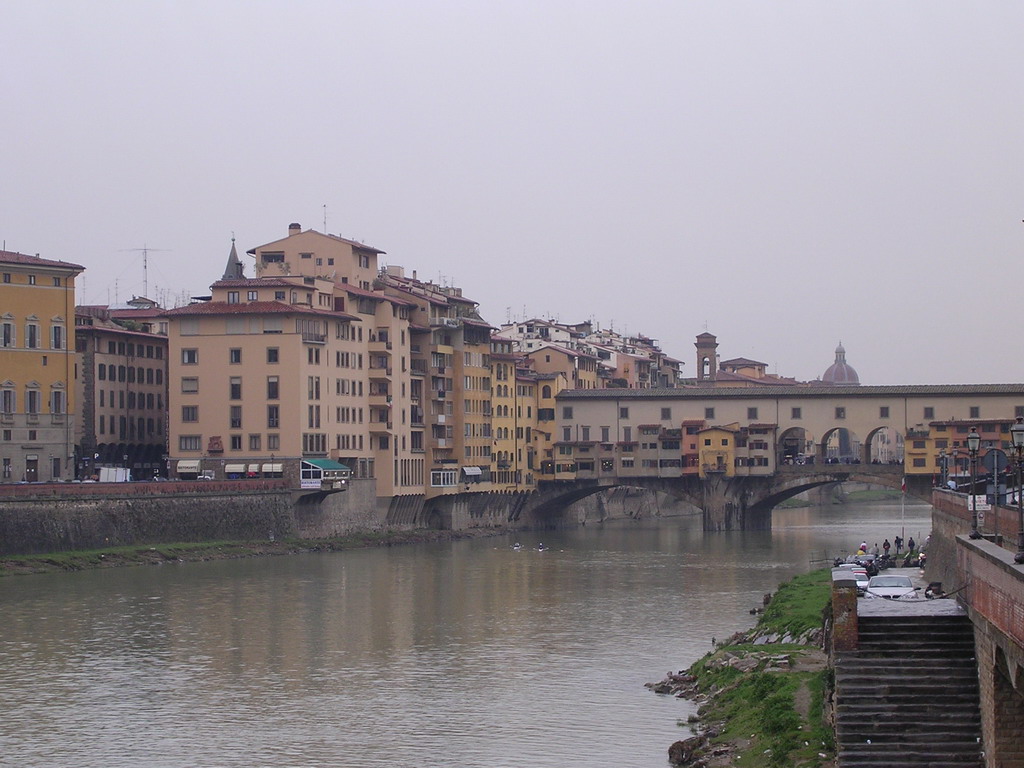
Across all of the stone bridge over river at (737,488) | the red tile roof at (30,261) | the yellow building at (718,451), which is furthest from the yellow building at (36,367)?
the yellow building at (718,451)

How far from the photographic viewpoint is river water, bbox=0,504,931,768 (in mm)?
30562

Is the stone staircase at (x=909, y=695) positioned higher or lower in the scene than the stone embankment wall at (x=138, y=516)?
lower

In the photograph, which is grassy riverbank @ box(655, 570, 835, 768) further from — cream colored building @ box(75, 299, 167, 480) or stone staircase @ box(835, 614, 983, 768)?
cream colored building @ box(75, 299, 167, 480)

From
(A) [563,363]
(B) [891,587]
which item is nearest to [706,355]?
(A) [563,363]

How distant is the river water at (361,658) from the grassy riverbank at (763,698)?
2.85ft

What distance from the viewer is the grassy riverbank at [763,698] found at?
25047mm

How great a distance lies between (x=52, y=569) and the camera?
6194 cm

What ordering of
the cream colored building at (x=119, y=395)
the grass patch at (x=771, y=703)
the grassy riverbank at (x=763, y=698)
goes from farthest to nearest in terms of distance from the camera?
1. the cream colored building at (x=119, y=395)
2. the grassy riverbank at (x=763, y=698)
3. the grass patch at (x=771, y=703)

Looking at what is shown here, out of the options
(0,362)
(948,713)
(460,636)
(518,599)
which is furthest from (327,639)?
(0,362)

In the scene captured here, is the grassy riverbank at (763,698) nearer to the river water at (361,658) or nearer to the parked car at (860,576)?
the river water at (361,658)

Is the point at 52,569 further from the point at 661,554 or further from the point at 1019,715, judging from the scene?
the point at 1019,715

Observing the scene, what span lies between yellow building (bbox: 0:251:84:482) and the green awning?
1117 centimetres

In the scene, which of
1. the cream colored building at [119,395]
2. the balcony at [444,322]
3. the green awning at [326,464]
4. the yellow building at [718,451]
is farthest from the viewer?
the yellow building at [718,451]

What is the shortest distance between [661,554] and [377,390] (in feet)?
62.3
